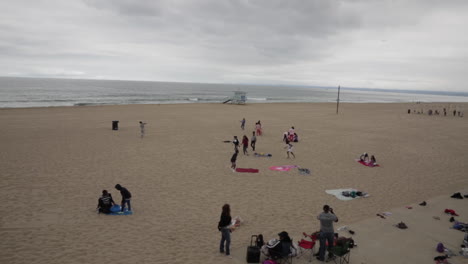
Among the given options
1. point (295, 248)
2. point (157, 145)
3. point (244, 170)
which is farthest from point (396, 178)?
point (157, 145)

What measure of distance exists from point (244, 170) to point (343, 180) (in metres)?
4.60

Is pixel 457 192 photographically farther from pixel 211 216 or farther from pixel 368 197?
pixel 211 216

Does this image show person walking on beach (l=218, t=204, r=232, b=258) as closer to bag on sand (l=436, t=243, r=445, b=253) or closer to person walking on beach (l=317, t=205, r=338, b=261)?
person walking on beach (l=317, t=205, r=338, b=261)

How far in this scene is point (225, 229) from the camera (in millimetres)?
6625

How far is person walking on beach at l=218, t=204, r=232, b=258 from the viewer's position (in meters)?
6.55

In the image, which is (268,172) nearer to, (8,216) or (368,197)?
(368,197)

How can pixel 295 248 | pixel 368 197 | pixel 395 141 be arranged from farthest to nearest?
pixel 395 141 → pixel 368 197 → pixel 295 248

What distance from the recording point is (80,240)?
24.3ft

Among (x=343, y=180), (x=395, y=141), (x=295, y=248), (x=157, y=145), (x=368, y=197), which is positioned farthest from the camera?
(x=395, y=141)

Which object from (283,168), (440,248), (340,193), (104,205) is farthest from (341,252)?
(283,168)

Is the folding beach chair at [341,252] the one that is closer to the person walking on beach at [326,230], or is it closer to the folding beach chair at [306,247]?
the person walking on beach at [326,230]

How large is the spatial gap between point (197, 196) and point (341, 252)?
5736 mm

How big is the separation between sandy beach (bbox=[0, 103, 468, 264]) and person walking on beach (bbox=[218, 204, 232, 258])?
21cm

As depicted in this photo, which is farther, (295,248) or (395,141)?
(395,141)
